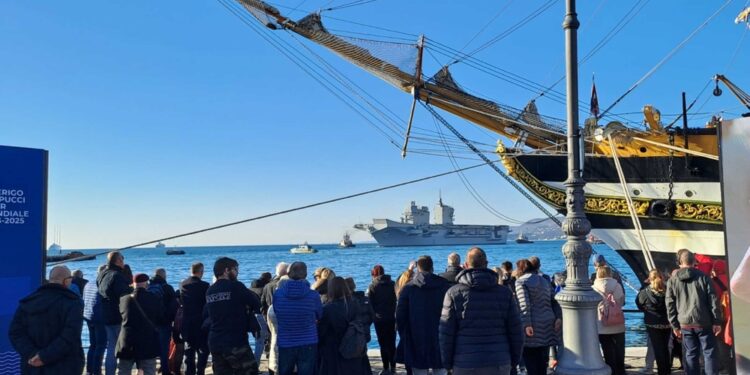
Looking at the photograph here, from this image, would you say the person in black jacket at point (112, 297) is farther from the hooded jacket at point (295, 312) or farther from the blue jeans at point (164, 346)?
the hooded jacket at point (295, 312)

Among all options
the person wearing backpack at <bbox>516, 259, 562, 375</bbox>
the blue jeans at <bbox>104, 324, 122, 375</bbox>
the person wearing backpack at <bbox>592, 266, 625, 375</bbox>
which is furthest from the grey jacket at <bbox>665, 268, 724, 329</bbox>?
the blue jeans at <bbox>104, 324, 122, 375</bbox>

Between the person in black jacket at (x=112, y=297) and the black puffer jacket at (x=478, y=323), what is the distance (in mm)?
3960

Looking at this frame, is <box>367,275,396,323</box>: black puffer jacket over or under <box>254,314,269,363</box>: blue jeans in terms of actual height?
over

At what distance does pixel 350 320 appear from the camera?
562cm

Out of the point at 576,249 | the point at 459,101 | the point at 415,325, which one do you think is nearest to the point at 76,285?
the point at 415,325

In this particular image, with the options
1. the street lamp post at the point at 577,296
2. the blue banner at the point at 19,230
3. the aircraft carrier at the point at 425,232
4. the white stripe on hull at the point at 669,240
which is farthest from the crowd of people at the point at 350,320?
the aircraft carrier at the point at 425,232

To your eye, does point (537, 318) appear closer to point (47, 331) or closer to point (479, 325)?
point (479, 325)

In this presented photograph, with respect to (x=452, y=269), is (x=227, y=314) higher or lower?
lower

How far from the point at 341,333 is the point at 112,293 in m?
2.76

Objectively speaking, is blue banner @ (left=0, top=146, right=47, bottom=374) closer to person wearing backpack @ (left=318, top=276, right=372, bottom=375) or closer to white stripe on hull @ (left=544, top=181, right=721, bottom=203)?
person wearing backpack @ (left=318, top=276, right=372, bottom=375)

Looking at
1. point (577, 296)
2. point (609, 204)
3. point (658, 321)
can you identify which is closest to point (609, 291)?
point (658, 321)

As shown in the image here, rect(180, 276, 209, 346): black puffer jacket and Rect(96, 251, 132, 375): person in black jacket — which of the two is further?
Rect(96, 251, 132, 375): person in black jacket

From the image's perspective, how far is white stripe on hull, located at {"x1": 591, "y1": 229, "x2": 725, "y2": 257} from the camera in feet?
39.3

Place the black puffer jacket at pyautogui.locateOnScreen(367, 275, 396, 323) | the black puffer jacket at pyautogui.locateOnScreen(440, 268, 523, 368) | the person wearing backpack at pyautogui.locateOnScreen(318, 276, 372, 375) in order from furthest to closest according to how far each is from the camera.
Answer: the black puffer jacket at pyautogui.locateOnScreen(367, 275, 396, 323) < the person wearing backpack at pyautogui.locateOnScreen(318, 276, 372, 375) < the black puffer jacket at pyautogui.locateOnScreen(440, 268, 523, 368)
